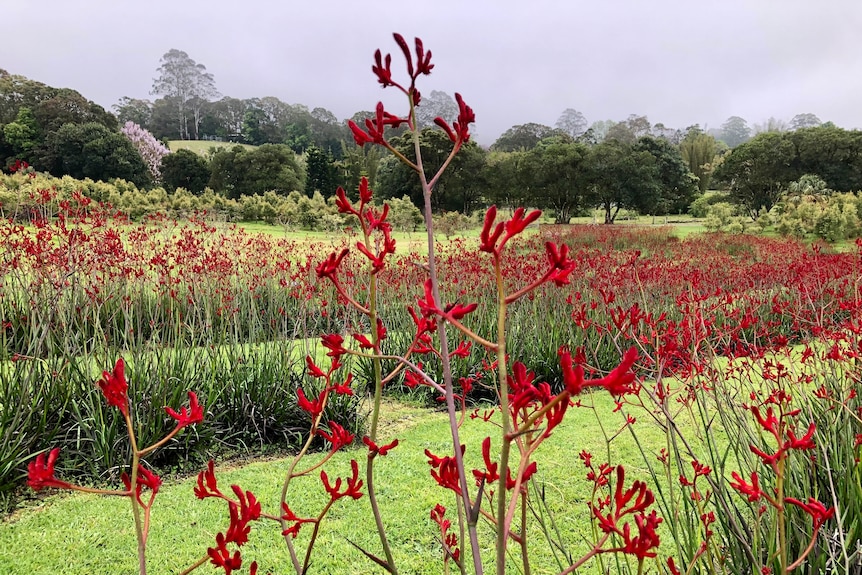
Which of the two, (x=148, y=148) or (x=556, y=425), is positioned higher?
(x=148, y=148)

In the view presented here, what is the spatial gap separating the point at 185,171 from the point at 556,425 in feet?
113

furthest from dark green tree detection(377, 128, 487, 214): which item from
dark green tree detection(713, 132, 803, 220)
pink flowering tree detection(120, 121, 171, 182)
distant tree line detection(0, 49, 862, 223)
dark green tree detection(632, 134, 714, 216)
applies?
pink flowering tree detection(120, 121, 171, 182)

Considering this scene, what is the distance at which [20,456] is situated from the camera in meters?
2.83

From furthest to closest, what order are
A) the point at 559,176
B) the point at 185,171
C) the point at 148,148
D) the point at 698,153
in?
the point at 698,153
the point at 148,148
the point at 185,171
the point at 559,176

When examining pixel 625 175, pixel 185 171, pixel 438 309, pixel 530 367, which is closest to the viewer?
pixel 438 309

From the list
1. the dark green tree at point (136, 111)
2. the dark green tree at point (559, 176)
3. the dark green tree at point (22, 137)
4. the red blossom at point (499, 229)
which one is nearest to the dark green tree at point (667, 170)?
the dark green tree at point (559, 176)

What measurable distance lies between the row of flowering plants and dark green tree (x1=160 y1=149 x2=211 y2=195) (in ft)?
92.2

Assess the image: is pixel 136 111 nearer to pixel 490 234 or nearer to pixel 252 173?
pixel 252 173

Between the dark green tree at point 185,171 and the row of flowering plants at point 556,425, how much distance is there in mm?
28111

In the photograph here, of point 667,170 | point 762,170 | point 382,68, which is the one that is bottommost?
point 382,68

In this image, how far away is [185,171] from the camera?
3117 centimetres

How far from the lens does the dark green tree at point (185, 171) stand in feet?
102

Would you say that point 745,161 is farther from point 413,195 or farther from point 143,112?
point 143,112

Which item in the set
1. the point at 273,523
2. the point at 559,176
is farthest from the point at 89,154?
the point at 273,523
